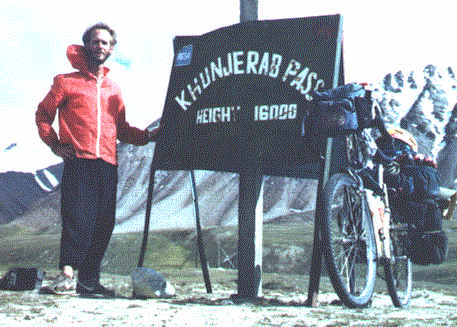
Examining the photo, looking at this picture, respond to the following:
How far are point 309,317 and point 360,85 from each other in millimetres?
1474

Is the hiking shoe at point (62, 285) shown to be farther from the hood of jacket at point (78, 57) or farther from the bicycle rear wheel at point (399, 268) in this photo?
the bicycle rear wheel at point (399, 268)

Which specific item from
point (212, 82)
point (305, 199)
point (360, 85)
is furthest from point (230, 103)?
point (305, 199)

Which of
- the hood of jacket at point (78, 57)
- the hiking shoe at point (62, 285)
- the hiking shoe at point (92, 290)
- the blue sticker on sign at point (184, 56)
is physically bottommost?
the hiking shoe at point (92, 290)

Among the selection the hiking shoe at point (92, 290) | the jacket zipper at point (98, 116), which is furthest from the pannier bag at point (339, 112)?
the hiking shoe at point (92, 290)

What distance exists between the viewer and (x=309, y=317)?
363 cm

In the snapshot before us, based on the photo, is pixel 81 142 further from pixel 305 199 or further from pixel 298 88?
pixel 305 199

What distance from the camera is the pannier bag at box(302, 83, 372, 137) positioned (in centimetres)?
396

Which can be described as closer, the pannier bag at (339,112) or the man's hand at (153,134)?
the pannier bag at (339,112)

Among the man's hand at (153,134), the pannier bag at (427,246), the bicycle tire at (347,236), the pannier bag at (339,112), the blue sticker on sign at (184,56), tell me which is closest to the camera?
the bicycle tire at (347,236)

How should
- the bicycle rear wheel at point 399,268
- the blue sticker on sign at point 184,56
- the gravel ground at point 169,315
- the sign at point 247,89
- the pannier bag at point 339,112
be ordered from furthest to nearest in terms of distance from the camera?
the blue sticker on sign at point 184,56
the sign at point 247,89
the bicycle rear wheel at point 399,268
the pannier bag at point 339,112
the gravel ground at point 169,315

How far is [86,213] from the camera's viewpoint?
4.88 meters

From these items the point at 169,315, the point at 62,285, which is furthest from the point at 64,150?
the point at 169,315

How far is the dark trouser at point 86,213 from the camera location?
189 inches

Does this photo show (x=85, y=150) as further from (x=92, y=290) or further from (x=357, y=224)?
(x=357, y=224)
